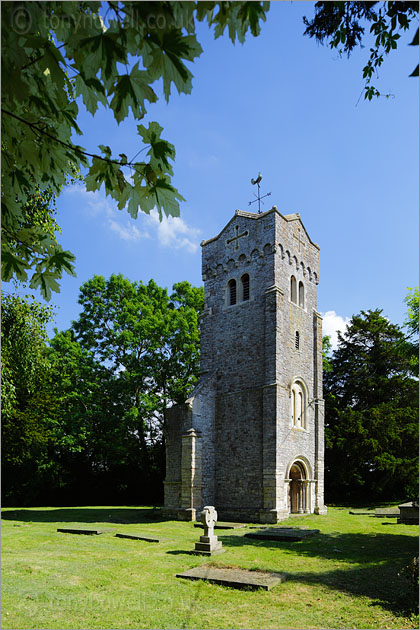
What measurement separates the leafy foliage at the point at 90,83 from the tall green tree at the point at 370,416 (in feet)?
90.5

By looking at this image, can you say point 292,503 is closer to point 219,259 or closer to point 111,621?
point 219,259

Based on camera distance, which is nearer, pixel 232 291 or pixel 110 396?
pixel 232 291

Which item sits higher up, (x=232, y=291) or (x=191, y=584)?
(x=232, y=291)

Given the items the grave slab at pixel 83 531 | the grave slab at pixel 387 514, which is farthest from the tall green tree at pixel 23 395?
the grave slab at pixel 387 514

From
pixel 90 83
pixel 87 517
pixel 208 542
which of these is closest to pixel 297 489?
pixel 87 517

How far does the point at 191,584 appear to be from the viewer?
862 cm

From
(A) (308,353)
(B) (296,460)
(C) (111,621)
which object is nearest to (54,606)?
(C) (111,621)

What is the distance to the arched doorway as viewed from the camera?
22141mm

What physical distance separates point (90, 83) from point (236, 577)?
883 centimetres

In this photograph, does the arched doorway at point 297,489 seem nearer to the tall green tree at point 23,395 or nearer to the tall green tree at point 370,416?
the tall green tree at point 370,416

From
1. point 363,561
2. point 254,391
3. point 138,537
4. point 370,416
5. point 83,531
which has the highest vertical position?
point 254,391

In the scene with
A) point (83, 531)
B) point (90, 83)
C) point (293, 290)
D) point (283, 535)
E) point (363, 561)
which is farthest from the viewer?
point (293, 290)

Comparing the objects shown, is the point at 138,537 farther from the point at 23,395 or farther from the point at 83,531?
the point at 23,395

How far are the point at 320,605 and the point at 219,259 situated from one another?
1881cm
